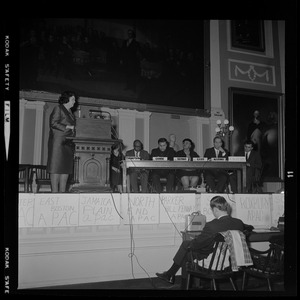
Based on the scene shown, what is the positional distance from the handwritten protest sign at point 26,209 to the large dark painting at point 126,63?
2.05 meters

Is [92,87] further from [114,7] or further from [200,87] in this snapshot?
[114,7]

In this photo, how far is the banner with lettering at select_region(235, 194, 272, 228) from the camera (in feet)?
13.3

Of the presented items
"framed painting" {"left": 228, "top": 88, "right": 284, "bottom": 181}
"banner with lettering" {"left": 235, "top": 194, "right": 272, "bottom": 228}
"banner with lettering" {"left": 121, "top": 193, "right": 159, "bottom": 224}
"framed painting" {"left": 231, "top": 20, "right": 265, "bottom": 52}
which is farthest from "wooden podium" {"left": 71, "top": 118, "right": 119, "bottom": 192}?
"framed painting" {"left": 231, "top": 20, "right": 265, "bottom": 52}

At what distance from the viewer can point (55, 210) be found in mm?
3635

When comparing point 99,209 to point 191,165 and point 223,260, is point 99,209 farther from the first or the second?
point 223,260

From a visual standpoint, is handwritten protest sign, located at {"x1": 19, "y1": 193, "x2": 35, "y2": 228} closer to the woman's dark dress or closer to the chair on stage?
the woman's dark dress

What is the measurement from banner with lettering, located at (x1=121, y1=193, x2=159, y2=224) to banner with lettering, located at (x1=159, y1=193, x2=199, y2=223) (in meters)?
0.07

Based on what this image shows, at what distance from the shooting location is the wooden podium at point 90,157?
3611 millimetres

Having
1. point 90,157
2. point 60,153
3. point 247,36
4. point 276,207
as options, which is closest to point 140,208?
point 90,157

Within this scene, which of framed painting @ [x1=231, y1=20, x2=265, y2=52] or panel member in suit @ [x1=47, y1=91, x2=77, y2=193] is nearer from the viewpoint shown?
panel member in suit @ [x1=47, y1=91, x2=77, y2=193]

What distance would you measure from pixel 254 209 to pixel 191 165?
33.2 inches

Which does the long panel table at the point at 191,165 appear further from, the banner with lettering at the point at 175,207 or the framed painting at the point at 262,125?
the framed painting at the point at 262,125
